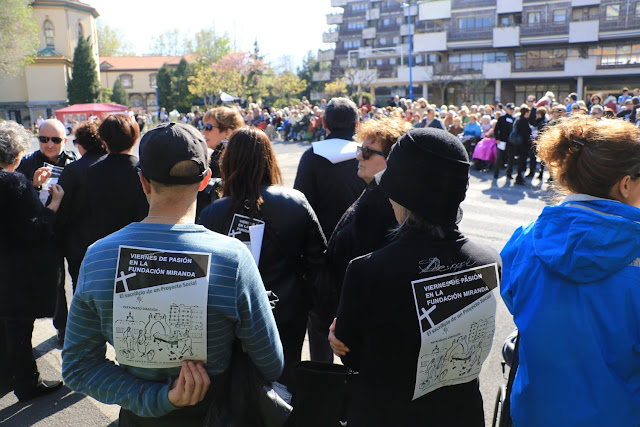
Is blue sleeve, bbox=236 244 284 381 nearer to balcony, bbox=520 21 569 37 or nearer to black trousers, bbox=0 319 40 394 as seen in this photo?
black trousers, bbox=0 319 40 394

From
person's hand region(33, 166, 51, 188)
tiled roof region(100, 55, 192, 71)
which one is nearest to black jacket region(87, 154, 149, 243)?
person's hand region(33, 166, 51, 188)

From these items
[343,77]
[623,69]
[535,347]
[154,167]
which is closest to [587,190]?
[535,347]

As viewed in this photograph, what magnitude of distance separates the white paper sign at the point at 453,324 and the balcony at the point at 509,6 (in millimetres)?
53885

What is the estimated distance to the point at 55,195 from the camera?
3924 mm

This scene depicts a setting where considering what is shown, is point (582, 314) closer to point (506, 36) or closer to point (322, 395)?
point (322, 395)

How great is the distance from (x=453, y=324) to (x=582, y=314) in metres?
0.41

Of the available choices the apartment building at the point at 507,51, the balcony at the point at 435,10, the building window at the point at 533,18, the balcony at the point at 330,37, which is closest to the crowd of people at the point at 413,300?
the apartment building at the point at 507,51

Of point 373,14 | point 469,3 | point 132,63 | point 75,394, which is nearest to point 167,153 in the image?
point 75,394

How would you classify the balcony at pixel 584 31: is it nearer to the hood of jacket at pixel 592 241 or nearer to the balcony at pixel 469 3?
the balcony at pixel 469 3

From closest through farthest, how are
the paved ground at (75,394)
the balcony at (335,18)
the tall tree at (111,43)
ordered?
the paved ground at (75,394) < the balcony at (335,18) < the tall tree at (111,43)

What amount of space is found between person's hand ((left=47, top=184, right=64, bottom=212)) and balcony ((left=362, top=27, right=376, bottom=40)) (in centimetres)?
6755

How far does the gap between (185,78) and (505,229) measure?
59.2 metres

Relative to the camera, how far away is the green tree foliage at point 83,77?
185ft

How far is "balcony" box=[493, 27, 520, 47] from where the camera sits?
48.8 meters
